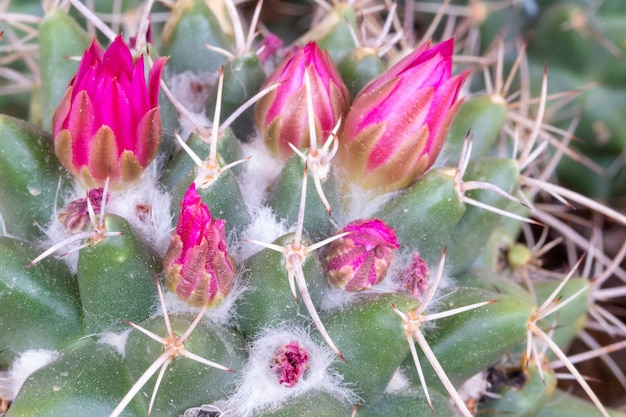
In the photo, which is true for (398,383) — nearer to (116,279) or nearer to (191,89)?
(116,279)

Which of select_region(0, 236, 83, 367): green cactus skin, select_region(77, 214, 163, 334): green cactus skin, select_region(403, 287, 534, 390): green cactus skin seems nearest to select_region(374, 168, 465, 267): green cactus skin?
select_region(403, 287, 534, 390): green cactus skin

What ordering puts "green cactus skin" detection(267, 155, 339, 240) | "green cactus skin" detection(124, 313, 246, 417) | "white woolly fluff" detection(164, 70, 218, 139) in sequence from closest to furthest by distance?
"green cactus skin" detection(124, 313, 246, 417), "green cactus skin" detection(267, 155, 339, 240), "white woolly fluff" detection(164, 70, 218, 139)

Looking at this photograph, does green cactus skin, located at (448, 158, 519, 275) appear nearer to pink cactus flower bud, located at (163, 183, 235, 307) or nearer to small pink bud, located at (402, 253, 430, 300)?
small pink bud, located at (402, 253, 430, 300)

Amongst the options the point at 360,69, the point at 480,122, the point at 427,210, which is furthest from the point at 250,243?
the point at 480,122

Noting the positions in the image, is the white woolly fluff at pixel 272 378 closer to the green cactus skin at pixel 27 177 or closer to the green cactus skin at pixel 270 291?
the green cactus skin at pixel 270 291

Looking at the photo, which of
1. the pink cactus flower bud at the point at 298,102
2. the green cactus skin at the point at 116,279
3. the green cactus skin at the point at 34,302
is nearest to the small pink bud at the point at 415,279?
the pink cactus flower bud at the point at 298,102

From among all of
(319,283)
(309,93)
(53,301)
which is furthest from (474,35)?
(53,301)

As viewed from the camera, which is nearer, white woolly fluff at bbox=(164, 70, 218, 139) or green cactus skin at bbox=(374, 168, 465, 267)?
green cactus skin at bbox=(374, 168, 465, 267)
